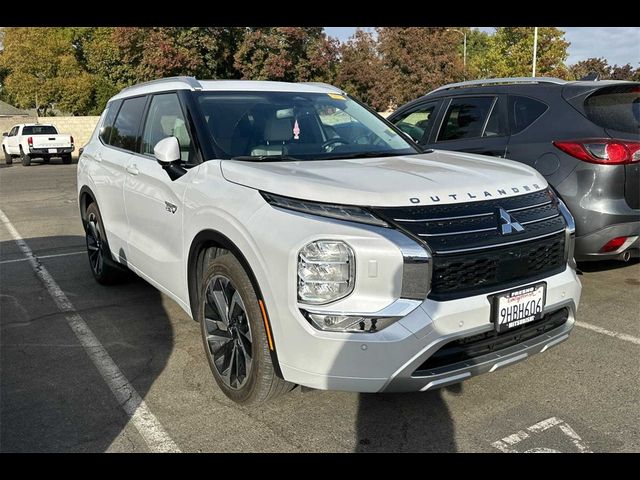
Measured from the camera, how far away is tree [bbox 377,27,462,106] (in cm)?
3625

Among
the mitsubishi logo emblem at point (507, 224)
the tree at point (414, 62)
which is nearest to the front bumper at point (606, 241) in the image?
the mitsubishi logo emblem at point (507, 224)

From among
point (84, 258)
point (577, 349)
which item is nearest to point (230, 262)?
point (577, 349)

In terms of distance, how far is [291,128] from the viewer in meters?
3.90

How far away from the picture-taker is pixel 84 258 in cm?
690

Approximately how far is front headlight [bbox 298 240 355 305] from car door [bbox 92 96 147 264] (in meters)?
2.45

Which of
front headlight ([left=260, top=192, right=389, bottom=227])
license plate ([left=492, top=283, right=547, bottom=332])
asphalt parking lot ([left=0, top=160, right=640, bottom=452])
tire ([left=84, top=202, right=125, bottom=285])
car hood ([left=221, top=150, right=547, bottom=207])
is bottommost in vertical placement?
asphalt parking lot ([left=0, top=160, right=640, bottom=452])

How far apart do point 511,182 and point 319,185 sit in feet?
3.60

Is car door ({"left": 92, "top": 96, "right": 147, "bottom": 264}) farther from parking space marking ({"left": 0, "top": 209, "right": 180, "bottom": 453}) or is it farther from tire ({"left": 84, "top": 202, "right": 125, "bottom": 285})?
parking space marking ({"left": 0, "top": 209, "right": 180, "bottom": 453})

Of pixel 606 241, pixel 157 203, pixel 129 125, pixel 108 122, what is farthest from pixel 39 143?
pixel 606 241

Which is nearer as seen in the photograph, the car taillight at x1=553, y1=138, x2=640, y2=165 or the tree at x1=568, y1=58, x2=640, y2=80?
the car taillight at x1=553, y1=138, x2=640, y2=165

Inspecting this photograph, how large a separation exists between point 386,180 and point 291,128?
1.25 metres

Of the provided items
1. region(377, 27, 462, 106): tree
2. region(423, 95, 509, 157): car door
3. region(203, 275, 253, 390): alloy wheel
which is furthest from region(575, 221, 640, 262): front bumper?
region(377, 27, 462, 106): tree

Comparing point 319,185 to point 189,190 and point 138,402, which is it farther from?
point 138,402

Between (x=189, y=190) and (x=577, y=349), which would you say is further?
(x=577, y=349)
